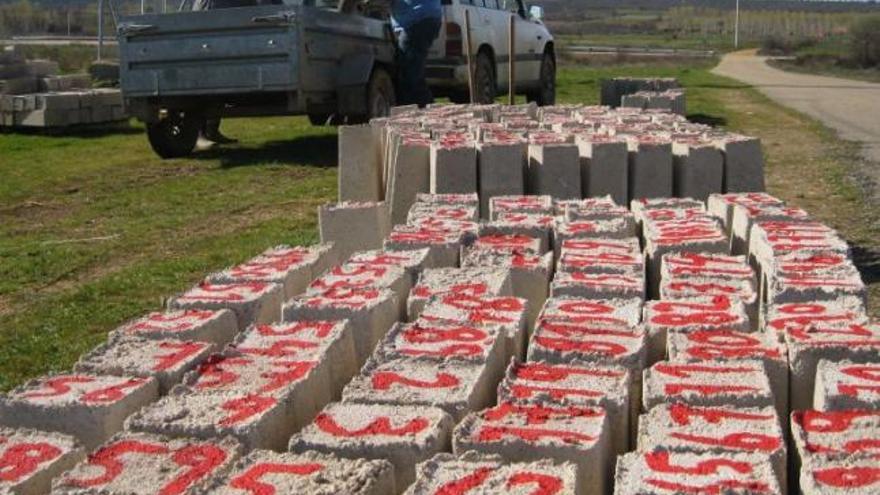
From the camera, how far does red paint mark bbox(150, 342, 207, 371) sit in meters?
3.20

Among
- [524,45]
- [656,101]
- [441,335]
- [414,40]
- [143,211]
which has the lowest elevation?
[143,211]

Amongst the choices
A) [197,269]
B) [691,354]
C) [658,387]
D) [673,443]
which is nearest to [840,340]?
[691,354]

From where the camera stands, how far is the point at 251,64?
10.7 m

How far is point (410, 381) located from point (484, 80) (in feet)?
35.9

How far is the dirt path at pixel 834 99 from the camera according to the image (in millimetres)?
13904

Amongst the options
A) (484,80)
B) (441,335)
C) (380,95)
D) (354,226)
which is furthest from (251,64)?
(441,335)

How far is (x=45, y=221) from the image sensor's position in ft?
29.6

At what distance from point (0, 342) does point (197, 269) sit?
5.45ft

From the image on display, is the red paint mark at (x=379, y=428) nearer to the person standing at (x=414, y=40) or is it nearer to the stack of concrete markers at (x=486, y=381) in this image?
the stack of concrete markers at (x=486, y=381)

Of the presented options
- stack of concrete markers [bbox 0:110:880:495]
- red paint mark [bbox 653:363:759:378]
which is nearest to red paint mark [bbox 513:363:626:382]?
A: stack of concrete markers [bbox 0:110:880:495]

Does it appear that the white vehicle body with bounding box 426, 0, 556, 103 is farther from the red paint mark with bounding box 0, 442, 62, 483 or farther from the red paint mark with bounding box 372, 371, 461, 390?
the red paint mark with bounding box 0, 442, 62, 483

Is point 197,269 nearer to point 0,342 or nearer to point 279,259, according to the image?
point 0,342

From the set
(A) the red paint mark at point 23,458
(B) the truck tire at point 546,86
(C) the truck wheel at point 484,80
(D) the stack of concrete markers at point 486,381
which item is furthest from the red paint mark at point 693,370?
(B) the truck tire at point 546,86

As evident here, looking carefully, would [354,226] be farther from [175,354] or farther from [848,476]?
[848,476]
